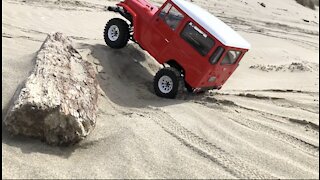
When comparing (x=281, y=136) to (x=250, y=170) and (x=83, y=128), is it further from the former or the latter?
(x=83, y=128)

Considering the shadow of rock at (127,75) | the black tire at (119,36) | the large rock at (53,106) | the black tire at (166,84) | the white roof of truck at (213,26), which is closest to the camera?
the large rock at (53,106)

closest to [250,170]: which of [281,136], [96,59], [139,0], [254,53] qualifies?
[281,136]

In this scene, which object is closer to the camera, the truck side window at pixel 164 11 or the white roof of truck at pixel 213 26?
the white roof of truck at pixel 213 26

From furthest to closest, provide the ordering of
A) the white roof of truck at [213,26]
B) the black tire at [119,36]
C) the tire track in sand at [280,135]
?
the black tire at [119,36] < the white roof of truck at [213,26] < the tire track in sand at [280,135]

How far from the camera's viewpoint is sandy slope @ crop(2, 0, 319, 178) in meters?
5.16

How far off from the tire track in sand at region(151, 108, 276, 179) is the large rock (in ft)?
3.32

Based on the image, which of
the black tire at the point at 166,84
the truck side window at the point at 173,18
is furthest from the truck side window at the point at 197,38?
the black tire at the point at 166,84

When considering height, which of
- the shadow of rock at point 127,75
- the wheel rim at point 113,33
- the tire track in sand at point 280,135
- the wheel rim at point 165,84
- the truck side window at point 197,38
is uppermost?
the truck side window at point 197,38

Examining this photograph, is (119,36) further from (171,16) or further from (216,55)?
(216,55)

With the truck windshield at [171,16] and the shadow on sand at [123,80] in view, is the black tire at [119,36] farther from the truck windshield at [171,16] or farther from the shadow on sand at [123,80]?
the truck windshield at [171,16]

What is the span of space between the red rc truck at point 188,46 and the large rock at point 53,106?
2188 mm

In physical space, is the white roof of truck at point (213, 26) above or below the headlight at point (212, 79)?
above

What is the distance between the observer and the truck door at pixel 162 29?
858 centimetres

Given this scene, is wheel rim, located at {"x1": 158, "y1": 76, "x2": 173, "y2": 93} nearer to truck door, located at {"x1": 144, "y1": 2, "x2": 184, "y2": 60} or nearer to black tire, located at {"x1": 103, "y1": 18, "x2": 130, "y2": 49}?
truck door, located at {"x1": 144, "y1": 2, "x2": 184, "y2": 60}
